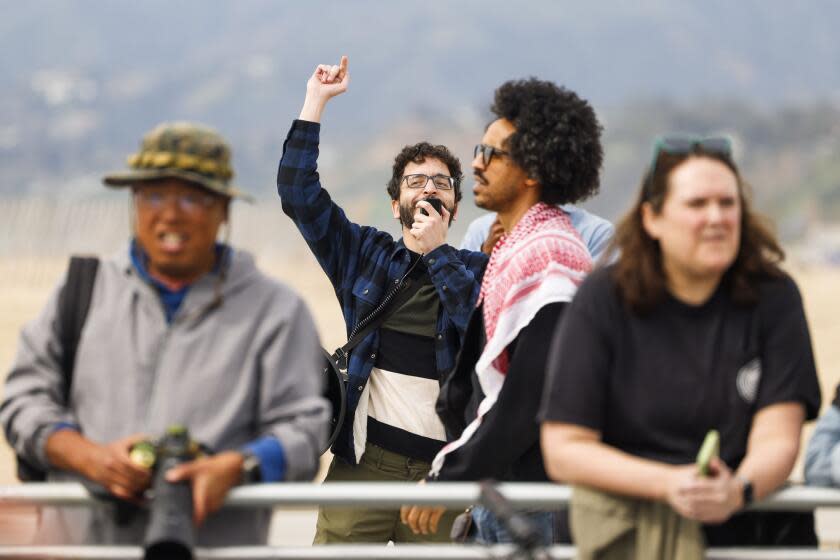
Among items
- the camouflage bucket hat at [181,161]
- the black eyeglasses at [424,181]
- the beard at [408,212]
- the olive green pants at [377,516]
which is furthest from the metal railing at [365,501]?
the black eyeglasses at [424,181]

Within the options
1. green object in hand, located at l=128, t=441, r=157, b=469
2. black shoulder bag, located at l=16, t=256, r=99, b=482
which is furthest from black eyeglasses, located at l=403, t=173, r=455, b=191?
green object in hand, located at l=128, t=441, r=157, b=469

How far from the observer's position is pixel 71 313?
337cm

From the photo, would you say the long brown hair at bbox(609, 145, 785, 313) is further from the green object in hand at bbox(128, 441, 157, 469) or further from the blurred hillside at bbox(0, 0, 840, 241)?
the blurred hillside at bbox(0, 0, 840, 241)

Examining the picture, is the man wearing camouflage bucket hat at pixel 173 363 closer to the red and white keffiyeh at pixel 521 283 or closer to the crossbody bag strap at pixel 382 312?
the red and white keffiyeh at pixel 521 283

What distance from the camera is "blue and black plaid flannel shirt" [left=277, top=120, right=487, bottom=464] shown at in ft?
15.6

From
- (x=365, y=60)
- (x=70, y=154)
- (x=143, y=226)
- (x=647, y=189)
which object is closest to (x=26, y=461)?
(x=143, y=226)

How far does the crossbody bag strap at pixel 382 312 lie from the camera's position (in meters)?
4.92

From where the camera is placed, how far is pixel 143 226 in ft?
11.0

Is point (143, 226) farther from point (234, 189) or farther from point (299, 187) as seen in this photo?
point (299, 187)

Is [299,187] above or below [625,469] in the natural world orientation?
above

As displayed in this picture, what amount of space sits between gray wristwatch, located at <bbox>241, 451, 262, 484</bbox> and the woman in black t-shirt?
680 mm

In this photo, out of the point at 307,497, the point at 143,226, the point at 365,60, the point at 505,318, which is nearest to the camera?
the point at 307,497

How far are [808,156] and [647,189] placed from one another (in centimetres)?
9155

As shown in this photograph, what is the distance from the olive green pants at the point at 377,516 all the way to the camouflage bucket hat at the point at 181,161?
1.71 meters
